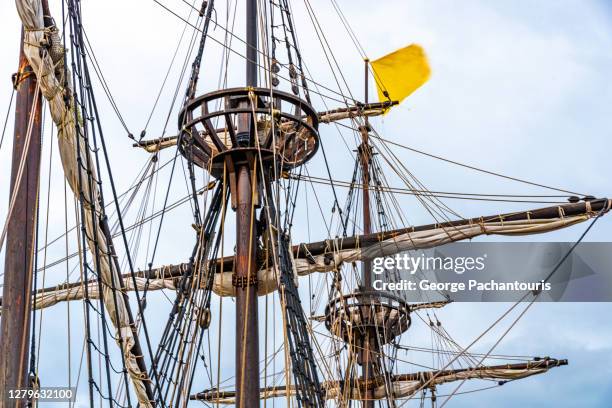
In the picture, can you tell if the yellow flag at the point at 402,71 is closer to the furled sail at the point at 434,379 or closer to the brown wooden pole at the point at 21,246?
the furled sail at the point at 434,379

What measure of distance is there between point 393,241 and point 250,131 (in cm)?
460

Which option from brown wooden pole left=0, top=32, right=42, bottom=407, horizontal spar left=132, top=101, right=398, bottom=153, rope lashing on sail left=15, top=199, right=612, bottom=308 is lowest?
brown wooden pole left=0, top=32, right=42, bottom=407

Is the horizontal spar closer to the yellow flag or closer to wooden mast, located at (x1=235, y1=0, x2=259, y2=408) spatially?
the yellow flag

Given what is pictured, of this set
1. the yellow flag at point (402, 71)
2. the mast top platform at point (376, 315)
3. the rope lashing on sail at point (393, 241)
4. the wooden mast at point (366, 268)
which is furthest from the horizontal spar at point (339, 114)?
the mast top platform at point (376, 315)

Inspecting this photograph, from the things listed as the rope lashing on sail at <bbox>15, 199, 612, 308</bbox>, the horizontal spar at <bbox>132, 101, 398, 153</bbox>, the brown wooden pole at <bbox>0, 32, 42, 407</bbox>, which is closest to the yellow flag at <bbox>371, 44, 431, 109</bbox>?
the horizontal spar at <bbox>132, 101, 398, 153</bbox>

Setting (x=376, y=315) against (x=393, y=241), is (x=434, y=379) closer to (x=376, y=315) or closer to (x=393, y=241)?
(x=376, y=315)

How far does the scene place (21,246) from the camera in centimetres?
962

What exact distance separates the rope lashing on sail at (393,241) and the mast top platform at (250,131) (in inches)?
72.7

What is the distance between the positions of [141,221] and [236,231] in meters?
5.14

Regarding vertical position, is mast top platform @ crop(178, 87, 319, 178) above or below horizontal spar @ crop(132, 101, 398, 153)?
below

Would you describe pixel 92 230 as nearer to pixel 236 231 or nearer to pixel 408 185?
pixel 236 231

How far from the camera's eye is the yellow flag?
20.0 meters

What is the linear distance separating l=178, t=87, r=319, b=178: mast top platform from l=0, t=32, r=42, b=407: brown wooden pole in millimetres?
3267

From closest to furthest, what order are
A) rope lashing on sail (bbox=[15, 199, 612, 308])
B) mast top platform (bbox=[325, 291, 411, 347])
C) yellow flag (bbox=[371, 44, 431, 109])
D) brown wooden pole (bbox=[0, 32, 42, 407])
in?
brown wooden pole (bbox=[0, 32, 42, 407]) < rope lashing on sail (bbox=[15, 199, 612, 308]) < yellow flag (bbox=[371, 44, 431, 109]) < mast top platform (bbox=[325, 291, 411, 347])
